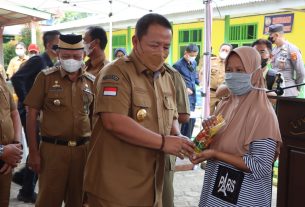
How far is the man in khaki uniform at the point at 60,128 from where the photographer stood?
299 centimetres

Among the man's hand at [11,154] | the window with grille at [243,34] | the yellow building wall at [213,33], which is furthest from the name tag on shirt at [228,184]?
the yellow building wall at [213,33]

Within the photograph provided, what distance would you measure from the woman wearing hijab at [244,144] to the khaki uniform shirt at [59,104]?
1209 millimetres

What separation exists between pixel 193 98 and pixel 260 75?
497 centimetres

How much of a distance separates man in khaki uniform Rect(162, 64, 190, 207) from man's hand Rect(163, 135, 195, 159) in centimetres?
42

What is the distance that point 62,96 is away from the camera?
300cm

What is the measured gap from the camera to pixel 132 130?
189 cm

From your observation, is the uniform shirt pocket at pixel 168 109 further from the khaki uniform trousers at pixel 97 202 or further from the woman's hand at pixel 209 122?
the khaki uniform trousers at pixel 97 202

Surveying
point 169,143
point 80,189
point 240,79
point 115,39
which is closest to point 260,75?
point 240,79

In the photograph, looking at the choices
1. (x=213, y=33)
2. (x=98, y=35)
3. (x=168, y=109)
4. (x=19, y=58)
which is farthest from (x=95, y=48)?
(x=213, y=33)

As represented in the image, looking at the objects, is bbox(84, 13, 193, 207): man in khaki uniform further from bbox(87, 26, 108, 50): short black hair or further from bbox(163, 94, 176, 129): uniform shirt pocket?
bbox(87, 26, 108, 50): short black hair

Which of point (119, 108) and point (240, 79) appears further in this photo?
point (240, 79)

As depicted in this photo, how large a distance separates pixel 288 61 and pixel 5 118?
14.1ft

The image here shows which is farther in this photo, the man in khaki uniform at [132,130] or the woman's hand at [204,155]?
the woman's hand at [204,155]

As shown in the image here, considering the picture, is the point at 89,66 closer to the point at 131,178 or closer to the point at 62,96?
the point at 62,96
